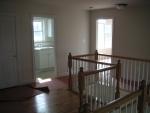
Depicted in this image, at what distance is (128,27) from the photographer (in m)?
6.35

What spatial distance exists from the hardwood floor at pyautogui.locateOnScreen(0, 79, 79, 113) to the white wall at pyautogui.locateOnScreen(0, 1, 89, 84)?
1.43 meters

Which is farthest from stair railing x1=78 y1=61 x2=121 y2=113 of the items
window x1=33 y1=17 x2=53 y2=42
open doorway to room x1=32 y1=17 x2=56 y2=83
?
window x1=33 y1=17 x2=53 y2=42

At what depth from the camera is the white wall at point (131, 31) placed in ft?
19.3

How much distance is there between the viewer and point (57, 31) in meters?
6.71

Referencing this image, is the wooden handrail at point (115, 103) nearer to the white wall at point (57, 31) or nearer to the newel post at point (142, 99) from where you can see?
the newel post at point (142, 99)

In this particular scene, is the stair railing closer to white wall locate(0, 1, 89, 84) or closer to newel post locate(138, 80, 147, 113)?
newel post locate(138, 80, 147, 113)

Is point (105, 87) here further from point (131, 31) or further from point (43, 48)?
point (43, 48)

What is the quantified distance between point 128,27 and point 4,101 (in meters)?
4.68

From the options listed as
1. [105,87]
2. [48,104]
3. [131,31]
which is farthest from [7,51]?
[131,31]

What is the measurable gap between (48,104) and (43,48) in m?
3.79

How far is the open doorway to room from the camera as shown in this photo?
7.57m

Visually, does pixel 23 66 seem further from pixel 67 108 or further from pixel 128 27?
pixel 128 27

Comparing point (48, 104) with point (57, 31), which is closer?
point (48, 104)

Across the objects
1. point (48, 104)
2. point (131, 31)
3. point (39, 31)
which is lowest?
point (48, 104)
